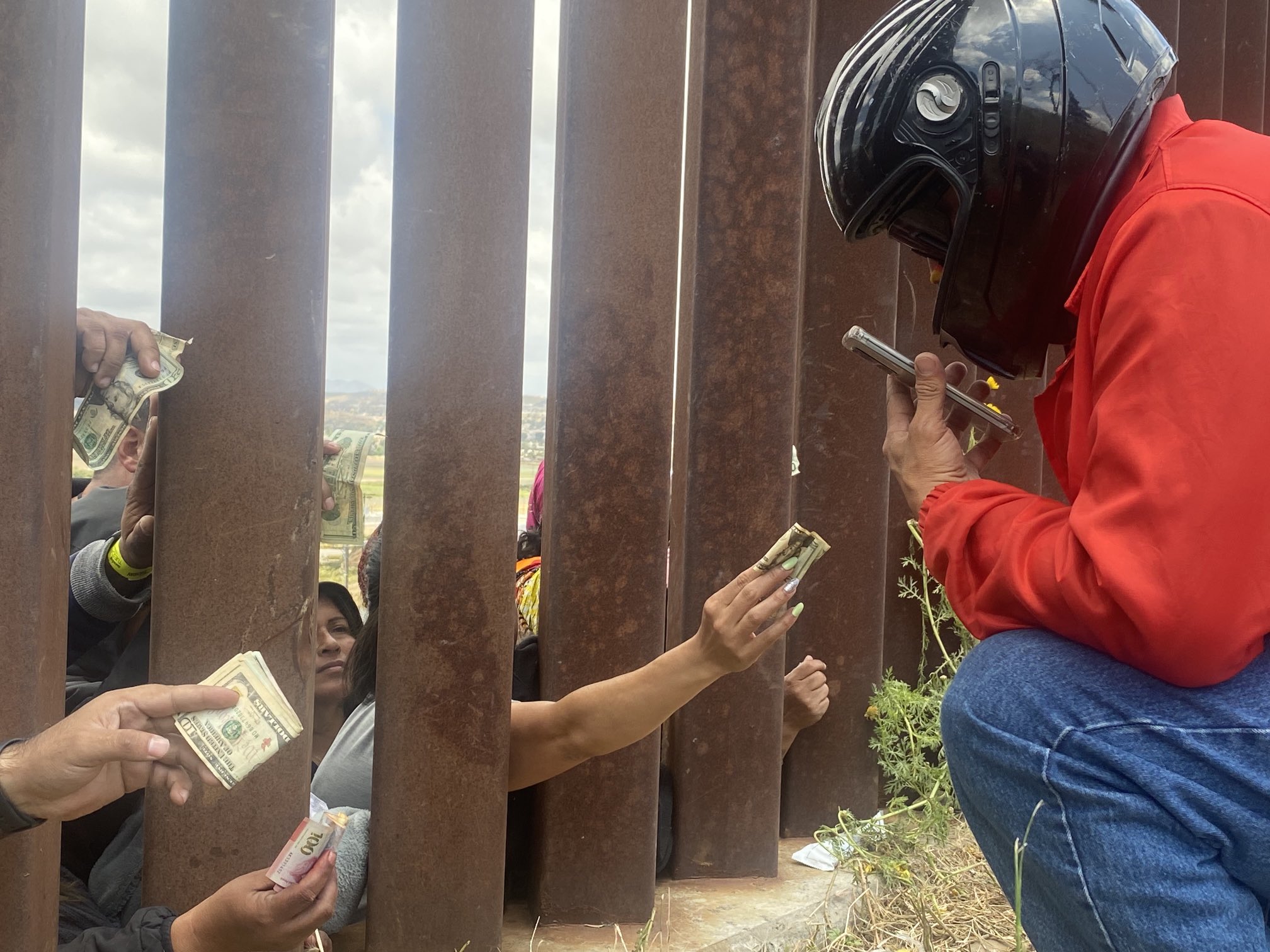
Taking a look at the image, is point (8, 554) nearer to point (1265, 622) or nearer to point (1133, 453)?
point (1133, 453)

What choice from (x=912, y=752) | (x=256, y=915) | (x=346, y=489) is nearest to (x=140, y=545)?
(x=346, y=489)

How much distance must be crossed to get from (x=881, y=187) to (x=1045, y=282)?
33 cm

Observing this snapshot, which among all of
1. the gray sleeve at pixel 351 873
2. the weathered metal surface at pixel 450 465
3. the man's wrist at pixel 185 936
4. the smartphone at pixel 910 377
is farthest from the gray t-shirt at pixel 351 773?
the smartphone at pixel 910 377

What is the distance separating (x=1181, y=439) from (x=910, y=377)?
0.82 metres

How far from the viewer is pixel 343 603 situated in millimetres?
4277

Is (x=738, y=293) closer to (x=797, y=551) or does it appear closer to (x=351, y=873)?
(x=797, y=551)

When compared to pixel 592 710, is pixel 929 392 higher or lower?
higher

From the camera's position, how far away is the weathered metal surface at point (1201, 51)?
5.35 m

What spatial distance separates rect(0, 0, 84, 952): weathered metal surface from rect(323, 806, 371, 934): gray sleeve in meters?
0.77

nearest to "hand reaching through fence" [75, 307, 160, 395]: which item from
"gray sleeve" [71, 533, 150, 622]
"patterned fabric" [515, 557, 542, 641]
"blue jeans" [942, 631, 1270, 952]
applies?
"gray sleeve" [71, 533, 150, 622]

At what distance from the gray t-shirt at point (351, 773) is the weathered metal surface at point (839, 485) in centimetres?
147

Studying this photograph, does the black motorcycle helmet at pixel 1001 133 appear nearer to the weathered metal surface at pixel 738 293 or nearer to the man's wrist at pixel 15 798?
the weathered metal surface at pixel 738 293

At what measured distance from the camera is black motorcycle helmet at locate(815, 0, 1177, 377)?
1.85 meters

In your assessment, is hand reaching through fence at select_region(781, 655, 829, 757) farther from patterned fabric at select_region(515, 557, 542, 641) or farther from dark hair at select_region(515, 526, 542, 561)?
dark hair at select_region(515, 526, 542, 561)
